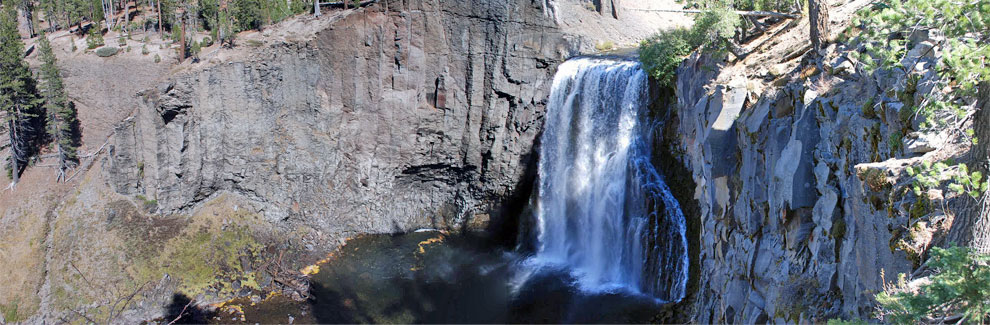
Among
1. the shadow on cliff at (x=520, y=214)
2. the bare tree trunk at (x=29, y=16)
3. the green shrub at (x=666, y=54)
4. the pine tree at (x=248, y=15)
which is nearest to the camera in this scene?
the green shrub at (x=666, y=54)

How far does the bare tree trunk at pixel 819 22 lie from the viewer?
1534cm

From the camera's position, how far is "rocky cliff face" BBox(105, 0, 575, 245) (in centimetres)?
3466

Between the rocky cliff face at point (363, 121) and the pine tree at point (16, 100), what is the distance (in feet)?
31.1

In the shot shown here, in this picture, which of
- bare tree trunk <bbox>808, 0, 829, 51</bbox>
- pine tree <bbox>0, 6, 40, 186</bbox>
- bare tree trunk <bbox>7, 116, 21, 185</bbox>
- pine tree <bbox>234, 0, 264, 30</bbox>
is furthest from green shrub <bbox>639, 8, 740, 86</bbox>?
bare tree trunk <bbox>7, 116, 21, 185</bbox>

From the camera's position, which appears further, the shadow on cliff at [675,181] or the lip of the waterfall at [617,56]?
the lip of the waterfall at [617,56]

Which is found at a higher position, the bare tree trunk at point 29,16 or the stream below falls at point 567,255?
the bare tree trunk at point 29,16

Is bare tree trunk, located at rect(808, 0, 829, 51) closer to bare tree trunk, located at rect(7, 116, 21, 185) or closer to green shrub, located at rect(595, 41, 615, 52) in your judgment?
green shrub, located at rect(595, 41, 615, 52)

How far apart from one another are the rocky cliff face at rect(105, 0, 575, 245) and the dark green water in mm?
4293

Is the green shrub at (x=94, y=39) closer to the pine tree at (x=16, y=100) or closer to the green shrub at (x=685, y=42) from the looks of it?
the pine tree at (x=16, y=100)

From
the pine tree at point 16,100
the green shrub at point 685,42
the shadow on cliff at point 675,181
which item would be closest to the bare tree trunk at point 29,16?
the pine tree at point 16,100

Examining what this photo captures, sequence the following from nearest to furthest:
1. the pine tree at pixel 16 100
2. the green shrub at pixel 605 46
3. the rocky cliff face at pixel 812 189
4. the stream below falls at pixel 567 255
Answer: the rocky cliff face at pixel 812 189
the stream below falls at pixel 567 255
the pine tree at pixel 16 100
the green shrub at pixel 605 46

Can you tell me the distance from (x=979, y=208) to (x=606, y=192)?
71.9ft

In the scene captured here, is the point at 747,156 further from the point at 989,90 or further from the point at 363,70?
the point at 363,70

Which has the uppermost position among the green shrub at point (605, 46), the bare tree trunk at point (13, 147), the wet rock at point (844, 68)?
the green shrub at point (605, 46)
